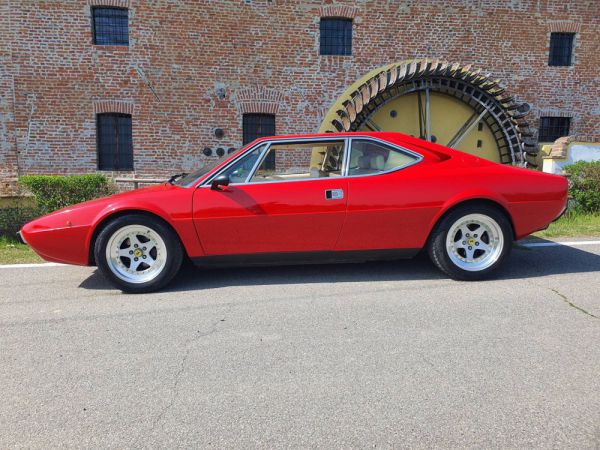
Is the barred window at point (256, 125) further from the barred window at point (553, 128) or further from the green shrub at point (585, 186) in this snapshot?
the barred window at point (553, 128)

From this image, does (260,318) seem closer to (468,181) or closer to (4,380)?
(4,380)

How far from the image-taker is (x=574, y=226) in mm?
7371

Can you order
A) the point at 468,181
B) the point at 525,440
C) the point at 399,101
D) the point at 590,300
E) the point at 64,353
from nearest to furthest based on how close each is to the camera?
the point at 525,440
the point at 64,353
the point at 590,300
the point at 468,181
the point at 399,101

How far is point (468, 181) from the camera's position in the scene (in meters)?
4.59

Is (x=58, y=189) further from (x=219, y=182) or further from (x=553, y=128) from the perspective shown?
(x=553, y=128)

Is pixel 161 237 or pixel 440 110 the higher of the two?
pixel 440 110

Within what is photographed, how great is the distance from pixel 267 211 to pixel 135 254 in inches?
54.7

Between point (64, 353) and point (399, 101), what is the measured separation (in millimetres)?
7332

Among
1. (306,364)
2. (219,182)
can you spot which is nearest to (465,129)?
(219,182)

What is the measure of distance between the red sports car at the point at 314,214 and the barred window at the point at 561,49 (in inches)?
415

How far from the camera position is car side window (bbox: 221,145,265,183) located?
4.50 meters

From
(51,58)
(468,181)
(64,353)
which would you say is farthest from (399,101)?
(51,58)

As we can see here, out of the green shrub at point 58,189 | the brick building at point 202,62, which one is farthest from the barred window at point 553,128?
the green shrub at point 58,189

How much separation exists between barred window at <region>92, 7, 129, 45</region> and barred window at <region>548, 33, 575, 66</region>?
12.0m
